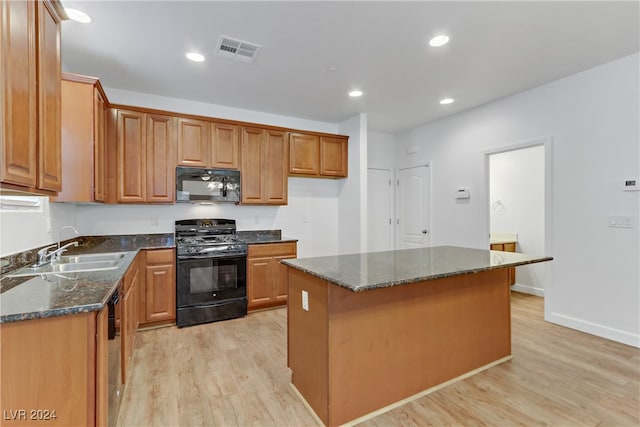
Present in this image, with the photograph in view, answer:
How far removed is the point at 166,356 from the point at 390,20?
3357mm

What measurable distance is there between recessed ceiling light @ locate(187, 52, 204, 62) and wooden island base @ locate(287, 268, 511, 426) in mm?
2159

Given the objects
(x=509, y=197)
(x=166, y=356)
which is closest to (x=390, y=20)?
(x=166, y=356)

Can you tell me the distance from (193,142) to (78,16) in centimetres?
164

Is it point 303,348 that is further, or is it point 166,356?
point 166,356

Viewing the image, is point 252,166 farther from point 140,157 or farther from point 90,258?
point 90,258

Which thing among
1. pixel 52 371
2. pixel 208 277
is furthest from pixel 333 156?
pixel 52 371

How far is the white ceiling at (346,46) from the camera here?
219 cm

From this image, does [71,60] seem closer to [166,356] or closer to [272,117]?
[272,117]

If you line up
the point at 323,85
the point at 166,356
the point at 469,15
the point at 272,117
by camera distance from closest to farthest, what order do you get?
1. the point at 469,15
2. the point at 166,356
3. the point at 323,85
4. the point at 272,117

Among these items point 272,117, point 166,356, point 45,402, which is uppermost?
point 272,117

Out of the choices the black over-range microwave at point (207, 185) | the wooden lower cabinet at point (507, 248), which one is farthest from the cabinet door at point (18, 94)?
the wooden lower cabinet at point (507, 248)

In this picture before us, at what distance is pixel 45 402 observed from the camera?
1192mm

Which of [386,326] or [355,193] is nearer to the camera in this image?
[386,326]

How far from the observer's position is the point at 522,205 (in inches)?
196
